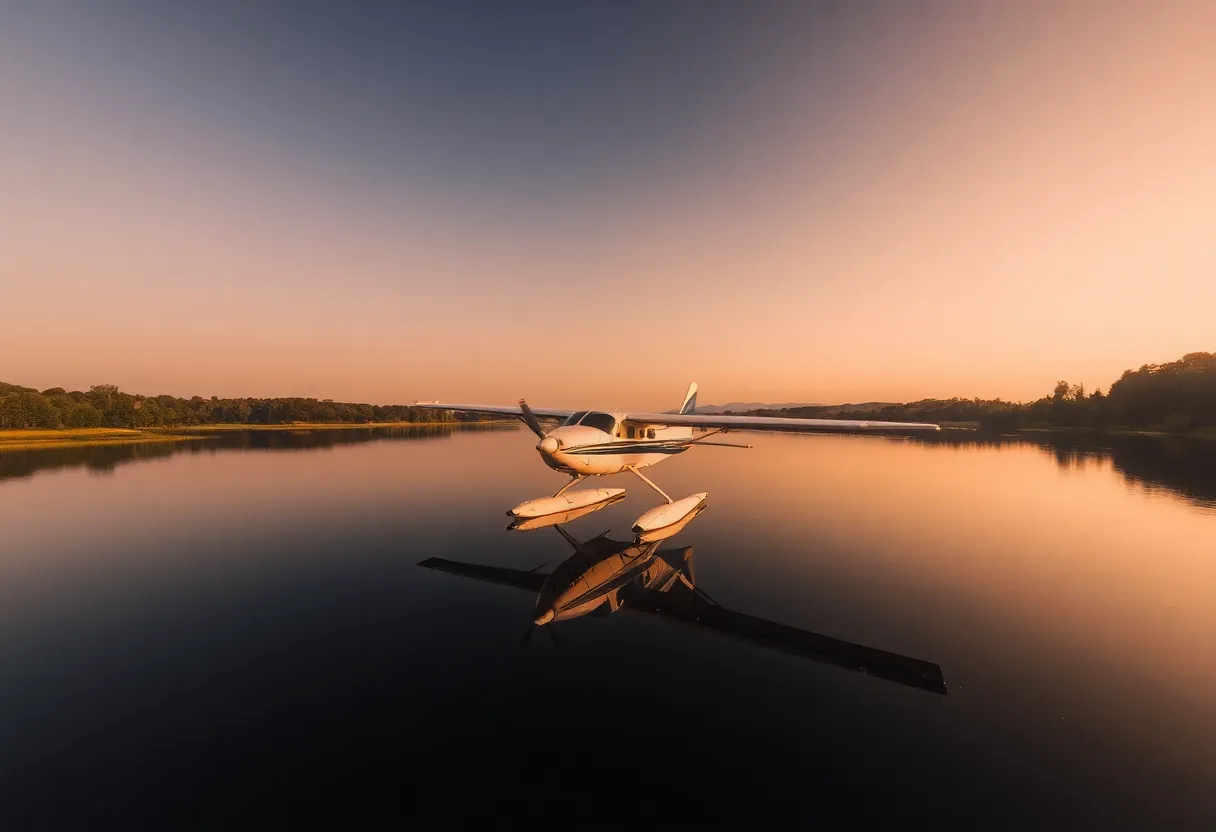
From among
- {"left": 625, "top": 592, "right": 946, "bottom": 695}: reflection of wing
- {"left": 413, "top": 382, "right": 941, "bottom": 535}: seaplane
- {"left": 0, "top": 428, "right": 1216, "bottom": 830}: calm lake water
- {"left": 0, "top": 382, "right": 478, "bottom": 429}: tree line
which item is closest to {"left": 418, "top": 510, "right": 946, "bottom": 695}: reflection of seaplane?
{"left": 625, "top": 592, "right": 946, "bottom": 695}: reflection of wing

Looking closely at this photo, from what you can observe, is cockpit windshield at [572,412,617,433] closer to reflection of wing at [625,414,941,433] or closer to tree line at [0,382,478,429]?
reflection of wing at [625,414,941,433]

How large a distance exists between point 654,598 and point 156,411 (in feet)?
244

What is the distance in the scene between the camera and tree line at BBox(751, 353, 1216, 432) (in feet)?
166

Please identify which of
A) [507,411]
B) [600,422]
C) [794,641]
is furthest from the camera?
[507,411]

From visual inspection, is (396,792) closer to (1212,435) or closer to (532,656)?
(532,656)

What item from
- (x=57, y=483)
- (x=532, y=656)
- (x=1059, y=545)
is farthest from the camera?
(x=57, y=483)

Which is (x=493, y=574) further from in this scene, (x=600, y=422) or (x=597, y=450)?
(x=600, y=422)

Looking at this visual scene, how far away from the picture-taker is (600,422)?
10.2 metres

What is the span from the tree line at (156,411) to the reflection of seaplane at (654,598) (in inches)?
732

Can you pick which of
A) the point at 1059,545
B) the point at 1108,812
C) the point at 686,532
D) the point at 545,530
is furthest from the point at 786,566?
the point at 1059,545

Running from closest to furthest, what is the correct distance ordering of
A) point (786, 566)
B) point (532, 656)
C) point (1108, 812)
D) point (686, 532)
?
point (1108, 812) < point (532, 656) < point (786, 566) < point (686, 532)

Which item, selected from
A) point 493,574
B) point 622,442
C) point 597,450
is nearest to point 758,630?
point 493,574

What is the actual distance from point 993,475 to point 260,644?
26874 mm

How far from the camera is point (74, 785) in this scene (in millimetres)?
3064
